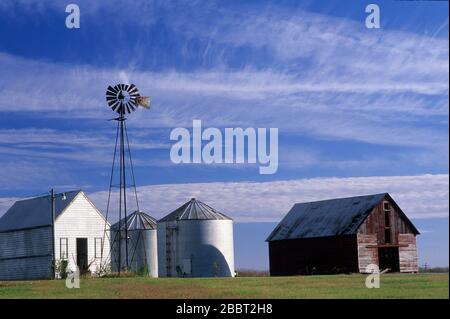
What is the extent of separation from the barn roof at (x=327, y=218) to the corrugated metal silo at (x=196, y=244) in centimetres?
534

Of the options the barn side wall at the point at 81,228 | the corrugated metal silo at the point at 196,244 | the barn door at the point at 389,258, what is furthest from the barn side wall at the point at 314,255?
the barn side wall at the point at 81,228

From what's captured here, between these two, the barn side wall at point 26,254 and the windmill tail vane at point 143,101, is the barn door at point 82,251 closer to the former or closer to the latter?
the barn side wall at point 26,254

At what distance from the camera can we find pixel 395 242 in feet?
204

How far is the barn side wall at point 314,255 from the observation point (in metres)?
59.8

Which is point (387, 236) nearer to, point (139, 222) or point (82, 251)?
point (139, 222)

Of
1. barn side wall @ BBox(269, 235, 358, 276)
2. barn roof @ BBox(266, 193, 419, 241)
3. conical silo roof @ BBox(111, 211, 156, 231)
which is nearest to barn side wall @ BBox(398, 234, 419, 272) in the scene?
barn roof @ BBox(266, 193, 419, 241)

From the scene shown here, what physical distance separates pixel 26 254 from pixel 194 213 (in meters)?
13.4

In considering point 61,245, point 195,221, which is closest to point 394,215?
point 195,221

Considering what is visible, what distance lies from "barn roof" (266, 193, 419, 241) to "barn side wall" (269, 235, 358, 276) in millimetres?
515

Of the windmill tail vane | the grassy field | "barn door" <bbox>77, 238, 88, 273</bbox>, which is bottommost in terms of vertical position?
the grassy field

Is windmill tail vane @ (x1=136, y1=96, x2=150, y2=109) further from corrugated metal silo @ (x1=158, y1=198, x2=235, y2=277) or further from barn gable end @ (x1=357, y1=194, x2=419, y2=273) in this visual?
barn gable end @ (x1=357, y1=194, x2=419, y2=273)

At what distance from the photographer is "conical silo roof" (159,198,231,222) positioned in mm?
63469
